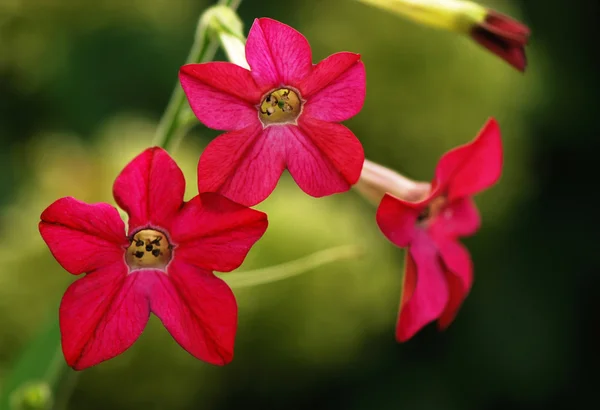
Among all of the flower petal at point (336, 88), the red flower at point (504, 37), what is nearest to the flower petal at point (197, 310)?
the flower petal at point (336, 88)

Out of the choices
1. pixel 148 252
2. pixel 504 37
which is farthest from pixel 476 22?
pixel 148 252

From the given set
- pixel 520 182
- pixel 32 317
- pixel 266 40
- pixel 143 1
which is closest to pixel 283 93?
pixel 266 40

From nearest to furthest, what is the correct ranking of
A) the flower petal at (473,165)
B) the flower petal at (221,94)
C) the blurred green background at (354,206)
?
the flower petal at (221,94) → the flower petal at (473,165) → the blurred green background at (354,206)

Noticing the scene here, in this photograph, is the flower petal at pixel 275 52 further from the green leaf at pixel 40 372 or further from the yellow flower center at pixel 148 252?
the green leaf at pixel 40 372

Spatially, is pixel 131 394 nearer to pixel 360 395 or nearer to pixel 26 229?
pixel 26 229

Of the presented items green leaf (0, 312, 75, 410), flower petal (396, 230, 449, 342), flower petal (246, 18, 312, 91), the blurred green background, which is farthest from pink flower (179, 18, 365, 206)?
the blurred green background

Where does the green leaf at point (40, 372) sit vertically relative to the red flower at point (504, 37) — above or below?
below

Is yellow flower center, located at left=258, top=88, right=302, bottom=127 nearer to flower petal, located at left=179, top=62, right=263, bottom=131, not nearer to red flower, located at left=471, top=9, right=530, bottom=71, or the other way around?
flower petal, located at left=179, top=62, right=263, bottom=131
